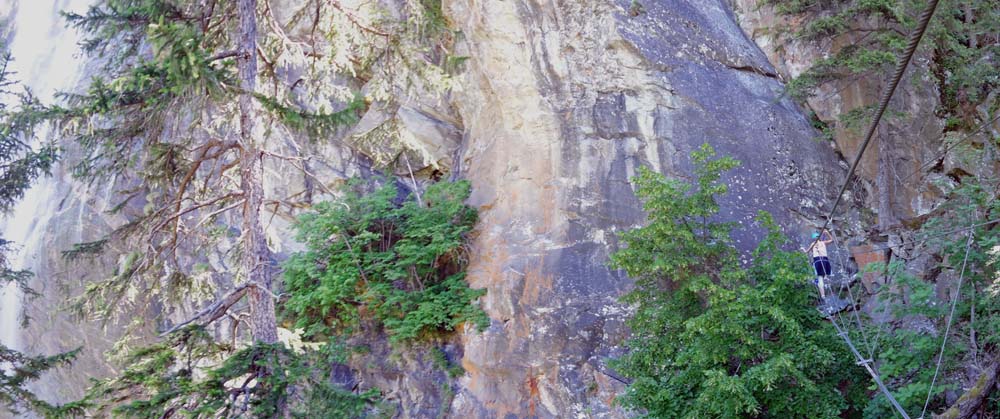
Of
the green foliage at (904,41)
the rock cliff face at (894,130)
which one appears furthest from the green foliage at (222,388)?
the rock cliff face at (894,130)

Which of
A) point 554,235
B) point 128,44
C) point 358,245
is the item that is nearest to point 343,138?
point 358,245

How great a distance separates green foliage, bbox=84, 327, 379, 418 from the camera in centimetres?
803

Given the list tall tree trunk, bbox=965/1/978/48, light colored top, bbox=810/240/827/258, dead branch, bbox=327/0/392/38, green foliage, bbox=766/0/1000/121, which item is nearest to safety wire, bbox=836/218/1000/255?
light colored top, bbox=810/240/827/258

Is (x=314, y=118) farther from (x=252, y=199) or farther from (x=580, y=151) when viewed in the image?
(x=580, y=151)

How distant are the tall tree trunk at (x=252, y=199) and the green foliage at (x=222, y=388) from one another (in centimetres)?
61

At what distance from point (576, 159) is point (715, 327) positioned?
5.44 m

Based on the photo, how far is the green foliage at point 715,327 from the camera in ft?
31.2

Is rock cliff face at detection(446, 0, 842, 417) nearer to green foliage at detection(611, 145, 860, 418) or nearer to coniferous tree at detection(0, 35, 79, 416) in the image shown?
green foliage at detection(611, 145, 860, 418)

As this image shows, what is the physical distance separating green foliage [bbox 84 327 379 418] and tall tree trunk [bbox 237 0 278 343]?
61cm

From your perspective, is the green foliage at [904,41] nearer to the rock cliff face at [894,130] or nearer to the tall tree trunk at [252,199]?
the rock cliff face at [894,130]

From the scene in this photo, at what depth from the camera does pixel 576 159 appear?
14.6 meters

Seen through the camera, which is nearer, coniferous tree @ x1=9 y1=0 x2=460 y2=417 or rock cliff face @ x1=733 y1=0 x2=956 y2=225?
coniferous tree @ x1=9 y1=0 x2=460 y2=417

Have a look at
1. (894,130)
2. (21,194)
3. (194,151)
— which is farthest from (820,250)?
(21,194)

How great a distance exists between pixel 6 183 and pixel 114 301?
4.21 m
